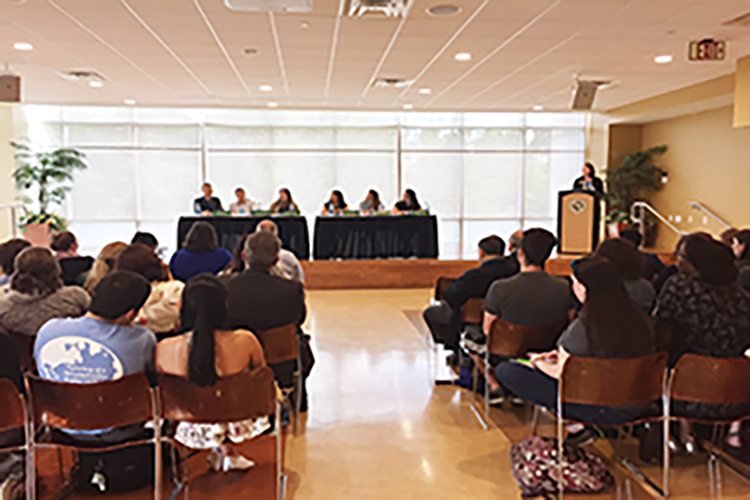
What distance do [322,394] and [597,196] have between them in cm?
727

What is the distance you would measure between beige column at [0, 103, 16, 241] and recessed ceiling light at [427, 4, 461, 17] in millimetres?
9275

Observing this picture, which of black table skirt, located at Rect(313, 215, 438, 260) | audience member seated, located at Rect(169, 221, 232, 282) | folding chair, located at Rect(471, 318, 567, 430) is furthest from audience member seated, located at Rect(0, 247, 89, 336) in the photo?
black table skirt, located at Rect(313, 215, 438, 260)

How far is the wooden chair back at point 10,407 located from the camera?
250 centimetres

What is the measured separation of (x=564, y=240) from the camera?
10.6m

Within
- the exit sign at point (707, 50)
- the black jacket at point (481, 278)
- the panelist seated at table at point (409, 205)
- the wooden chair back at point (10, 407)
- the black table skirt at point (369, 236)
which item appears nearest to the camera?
the wooden chair back at point (10, 407)

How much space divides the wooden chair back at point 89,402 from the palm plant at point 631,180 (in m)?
10.5

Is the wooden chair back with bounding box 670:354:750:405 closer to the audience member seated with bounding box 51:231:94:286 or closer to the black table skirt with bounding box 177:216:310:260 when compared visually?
the audience member seated with bounding box 51:231:94:286

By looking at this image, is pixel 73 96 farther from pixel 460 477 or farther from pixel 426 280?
pixel 460 477

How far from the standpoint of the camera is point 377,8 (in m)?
4.93

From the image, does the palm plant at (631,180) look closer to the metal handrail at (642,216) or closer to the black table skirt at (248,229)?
the metal handrail at (642,216)

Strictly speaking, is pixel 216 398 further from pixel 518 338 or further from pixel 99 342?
pixel 518 338

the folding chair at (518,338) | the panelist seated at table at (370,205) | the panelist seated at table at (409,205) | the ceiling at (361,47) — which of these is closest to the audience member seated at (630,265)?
the folding chair at (518,338)

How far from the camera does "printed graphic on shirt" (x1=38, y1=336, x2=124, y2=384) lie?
260 centimetres

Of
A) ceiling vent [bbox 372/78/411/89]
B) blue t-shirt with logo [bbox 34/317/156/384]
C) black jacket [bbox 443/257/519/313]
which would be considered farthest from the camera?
ceiling vent [bbox 372/78/411/89]
